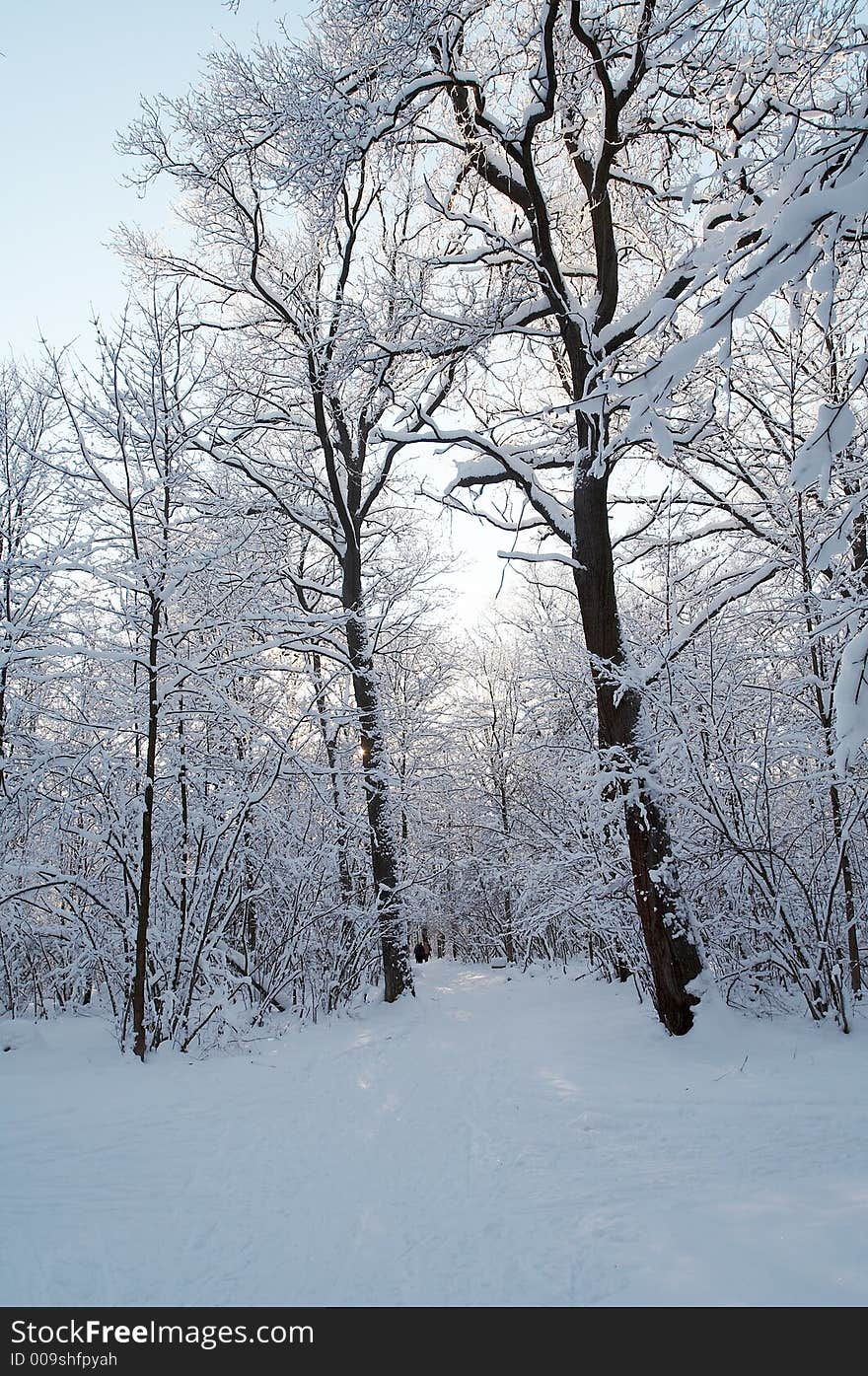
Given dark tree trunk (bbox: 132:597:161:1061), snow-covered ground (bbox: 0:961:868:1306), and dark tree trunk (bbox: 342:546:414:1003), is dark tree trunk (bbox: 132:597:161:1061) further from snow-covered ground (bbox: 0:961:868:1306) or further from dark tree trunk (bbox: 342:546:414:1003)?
dark tree trunk (bbox: 342:546:414:1003)

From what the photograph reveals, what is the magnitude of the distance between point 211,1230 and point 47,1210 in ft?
2.35

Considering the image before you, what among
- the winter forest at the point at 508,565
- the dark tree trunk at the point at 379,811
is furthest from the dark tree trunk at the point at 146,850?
the dark tree trunk at the point at 379,811

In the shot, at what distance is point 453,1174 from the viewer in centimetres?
341

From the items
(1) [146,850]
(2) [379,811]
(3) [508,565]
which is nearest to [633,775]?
(3) [508,565]

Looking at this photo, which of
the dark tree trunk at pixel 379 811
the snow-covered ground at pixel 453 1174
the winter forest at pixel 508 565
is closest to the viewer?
the snow-covered ground at pixel 453 1174

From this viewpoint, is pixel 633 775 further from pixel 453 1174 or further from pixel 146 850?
pixel 146 850

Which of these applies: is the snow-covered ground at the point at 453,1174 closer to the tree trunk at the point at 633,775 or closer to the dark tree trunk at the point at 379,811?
the tree trunk at the point at 633,775

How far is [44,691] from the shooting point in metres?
9.98

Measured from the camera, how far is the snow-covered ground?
2375 mm

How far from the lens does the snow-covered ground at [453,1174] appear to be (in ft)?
7.79

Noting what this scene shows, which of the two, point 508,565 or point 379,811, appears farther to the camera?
point 379,811

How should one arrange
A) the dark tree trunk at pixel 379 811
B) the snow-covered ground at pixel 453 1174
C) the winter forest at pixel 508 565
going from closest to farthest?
the snow-covered ground at pixel 453 1174 → the winter forest at pixel 508 565 → the dark tree trunk at pixel 379 811
